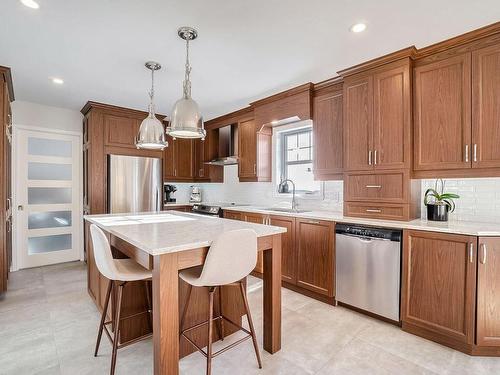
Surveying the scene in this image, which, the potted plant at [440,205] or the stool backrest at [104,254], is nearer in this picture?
the stool backrest at [104,254]

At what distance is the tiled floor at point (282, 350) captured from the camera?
6.16ft

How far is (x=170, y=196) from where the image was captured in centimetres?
561

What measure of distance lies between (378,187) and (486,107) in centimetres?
104

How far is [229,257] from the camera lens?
1.61 m

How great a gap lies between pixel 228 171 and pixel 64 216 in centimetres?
291

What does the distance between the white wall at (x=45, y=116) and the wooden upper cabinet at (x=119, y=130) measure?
0.74m

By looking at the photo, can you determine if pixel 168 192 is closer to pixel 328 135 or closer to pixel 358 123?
pixel 328 135

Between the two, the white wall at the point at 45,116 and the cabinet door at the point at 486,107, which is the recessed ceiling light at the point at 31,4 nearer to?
the white wall at the point at 45,116

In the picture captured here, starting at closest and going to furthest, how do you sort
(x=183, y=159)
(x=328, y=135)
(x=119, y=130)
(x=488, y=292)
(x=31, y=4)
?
1. (x=31, y=4)
2. (x=488, y=292)
3. (x=328, y=135)
4. (x=119, y=130)
5. (x=183, y=159)

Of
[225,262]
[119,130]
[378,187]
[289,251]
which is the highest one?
[119,130]

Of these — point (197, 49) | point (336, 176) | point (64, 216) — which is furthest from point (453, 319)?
point (64, 216)

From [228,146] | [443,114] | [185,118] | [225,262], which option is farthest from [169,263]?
[228,146]

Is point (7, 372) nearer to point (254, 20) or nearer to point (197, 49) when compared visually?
point (197, 49)

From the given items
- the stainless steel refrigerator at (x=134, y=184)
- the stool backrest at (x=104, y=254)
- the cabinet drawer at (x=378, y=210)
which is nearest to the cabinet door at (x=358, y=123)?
the cabinet drawer at (x=378, y=210)
